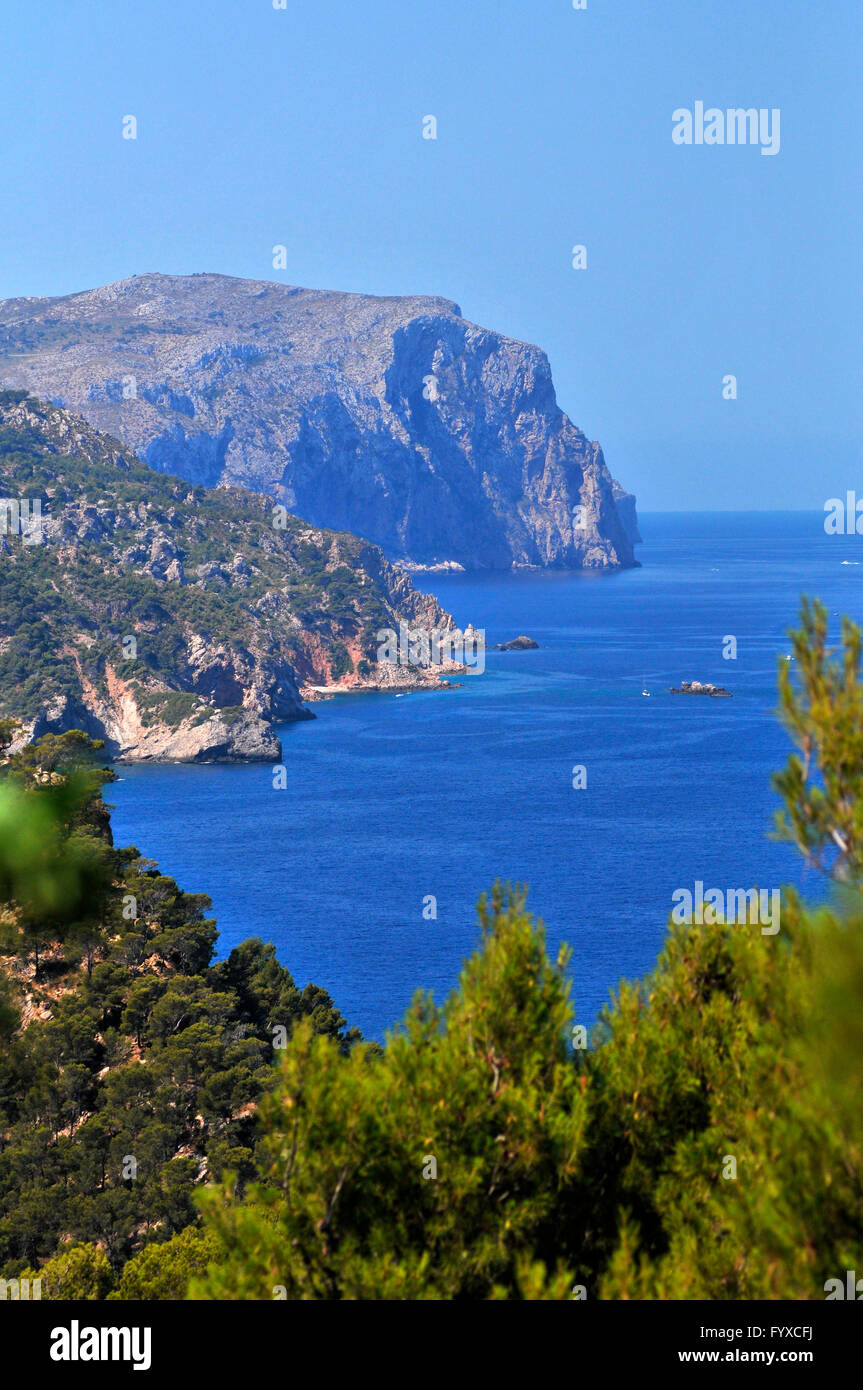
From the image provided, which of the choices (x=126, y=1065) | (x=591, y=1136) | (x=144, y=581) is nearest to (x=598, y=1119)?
(x=591, y=1136)

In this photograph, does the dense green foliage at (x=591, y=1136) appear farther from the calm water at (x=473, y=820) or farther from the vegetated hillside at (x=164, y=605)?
the vegetated hillside at (x=164, y=605)

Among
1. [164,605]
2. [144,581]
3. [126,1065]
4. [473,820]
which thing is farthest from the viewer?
[144,581]

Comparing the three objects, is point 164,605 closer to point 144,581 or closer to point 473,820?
point 144,581

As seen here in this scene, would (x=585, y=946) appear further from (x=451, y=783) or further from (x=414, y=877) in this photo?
(x=451, y=783)

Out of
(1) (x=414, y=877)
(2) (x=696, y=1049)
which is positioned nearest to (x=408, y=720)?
(1) (x=414, y=877)

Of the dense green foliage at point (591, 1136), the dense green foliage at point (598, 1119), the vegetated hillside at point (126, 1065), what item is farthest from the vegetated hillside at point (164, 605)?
the dense green foliage at point (591, 1136)

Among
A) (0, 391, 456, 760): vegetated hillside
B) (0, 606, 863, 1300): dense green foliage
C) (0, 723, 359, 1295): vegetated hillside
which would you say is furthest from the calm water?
(0, 606, 863, 1300): dense green foliage

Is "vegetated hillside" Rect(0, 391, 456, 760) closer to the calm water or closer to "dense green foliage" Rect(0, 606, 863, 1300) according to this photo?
the calm water
